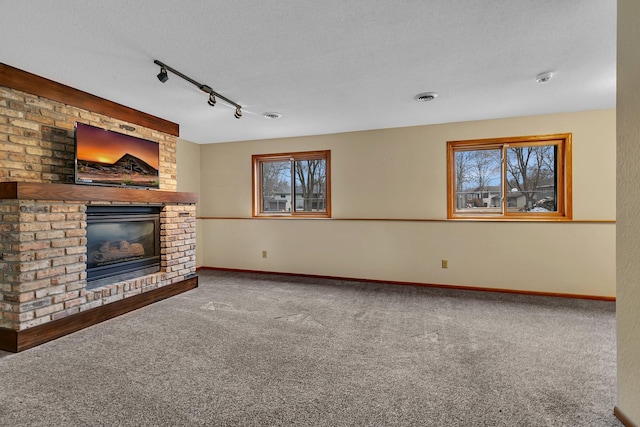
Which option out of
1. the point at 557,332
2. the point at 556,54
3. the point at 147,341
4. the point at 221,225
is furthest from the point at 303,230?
the point at 556,54

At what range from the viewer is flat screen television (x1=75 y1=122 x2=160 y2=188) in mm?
2955

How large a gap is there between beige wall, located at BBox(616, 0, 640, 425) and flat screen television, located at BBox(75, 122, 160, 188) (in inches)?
155

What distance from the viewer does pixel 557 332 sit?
2742 mm

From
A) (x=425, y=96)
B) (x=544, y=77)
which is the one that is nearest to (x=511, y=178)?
(x=544, y=77)

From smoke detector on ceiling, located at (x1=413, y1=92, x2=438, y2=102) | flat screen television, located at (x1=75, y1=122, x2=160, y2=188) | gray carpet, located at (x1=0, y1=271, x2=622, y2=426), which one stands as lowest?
gray carpet, located at (x1=0, y1=271, x2=622, y2=426)

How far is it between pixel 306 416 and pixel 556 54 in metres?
2.95

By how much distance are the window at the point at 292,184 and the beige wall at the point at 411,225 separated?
0.49 ft

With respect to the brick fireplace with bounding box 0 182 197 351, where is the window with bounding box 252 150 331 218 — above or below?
above

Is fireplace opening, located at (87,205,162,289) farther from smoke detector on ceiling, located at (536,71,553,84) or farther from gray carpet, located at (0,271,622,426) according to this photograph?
smoke detector on ceiling, located at (536,71,553,84)

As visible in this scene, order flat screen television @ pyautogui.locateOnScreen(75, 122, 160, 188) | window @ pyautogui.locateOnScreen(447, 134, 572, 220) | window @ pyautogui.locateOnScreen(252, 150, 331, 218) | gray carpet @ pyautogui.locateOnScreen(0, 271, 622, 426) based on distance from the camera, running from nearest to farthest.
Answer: gray carpet @ pyautogui.locateOnScreen(0, 271, 622, 426)
flat screen television @ pyautogui.locateOnScreen(75, 122, 160, 188)
window @ pyautogui.locateOnScreen(447, 134, 572, 220)
window @ pyautogui.locateOnScreen(252, 150, 331, 218)

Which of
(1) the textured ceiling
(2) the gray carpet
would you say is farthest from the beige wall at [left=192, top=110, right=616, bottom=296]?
(1) the textured ceiling

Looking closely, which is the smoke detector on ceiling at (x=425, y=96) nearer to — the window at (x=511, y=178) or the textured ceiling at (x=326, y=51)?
the textured ceiling at (x=326, y=51)

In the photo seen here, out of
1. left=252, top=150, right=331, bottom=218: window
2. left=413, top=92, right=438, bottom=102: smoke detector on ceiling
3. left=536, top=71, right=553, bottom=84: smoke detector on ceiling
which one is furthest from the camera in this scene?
left=252, top=150, right=331, bottom=218: window

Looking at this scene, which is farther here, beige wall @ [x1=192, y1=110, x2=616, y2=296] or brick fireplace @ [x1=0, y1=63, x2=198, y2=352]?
beige wall @ [x1=192, y1=110, x2=616, y2=296]
